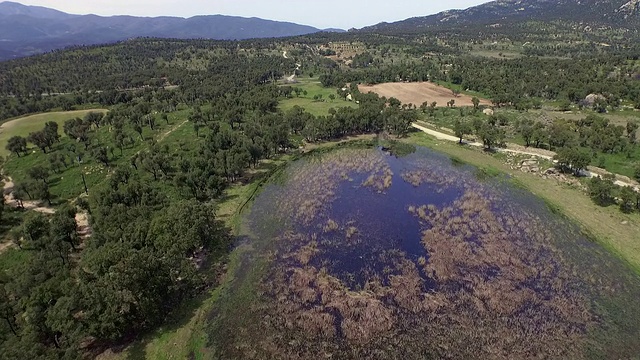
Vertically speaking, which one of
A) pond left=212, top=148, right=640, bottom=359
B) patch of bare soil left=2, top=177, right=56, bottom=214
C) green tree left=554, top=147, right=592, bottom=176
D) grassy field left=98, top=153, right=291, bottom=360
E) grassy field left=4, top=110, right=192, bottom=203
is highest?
green tree left=554, top=147, right=592, bottom=176

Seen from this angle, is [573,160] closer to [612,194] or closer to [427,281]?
[612,194]

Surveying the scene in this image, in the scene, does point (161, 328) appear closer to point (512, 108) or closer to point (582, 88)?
point (512, 108)

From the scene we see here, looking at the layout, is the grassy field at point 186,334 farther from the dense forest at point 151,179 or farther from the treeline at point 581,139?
the treeline at point 581,139

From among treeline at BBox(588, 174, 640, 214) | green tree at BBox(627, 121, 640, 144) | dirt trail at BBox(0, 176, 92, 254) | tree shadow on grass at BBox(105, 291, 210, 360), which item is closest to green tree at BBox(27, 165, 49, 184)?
dirt trail at BBox(0, 176, 92, 254)

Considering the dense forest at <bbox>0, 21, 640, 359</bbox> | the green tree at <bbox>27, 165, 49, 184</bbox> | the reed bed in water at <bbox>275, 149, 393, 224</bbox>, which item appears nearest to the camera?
the dense forest at <bbox>0, 21, 640, 359</bbox>

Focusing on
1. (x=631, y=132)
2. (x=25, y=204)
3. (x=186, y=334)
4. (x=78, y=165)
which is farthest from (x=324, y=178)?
(x=631, y=132)

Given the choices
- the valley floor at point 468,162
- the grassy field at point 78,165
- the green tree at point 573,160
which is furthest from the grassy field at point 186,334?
the green tree at point 573,160

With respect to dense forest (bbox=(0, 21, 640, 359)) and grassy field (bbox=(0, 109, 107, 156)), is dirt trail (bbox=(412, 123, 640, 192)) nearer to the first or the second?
dense forest (bbox=(0, 21, 640, 359))

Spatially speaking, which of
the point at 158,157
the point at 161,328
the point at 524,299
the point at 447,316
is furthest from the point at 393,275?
the point at 158,157
